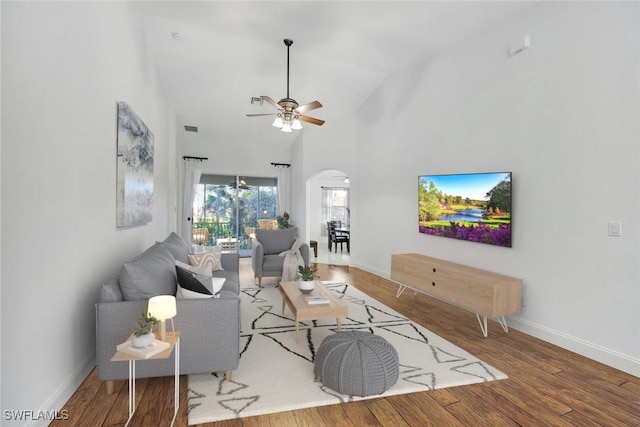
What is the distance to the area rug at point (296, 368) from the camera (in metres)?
1.99

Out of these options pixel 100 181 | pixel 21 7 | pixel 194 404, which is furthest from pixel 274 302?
pixel 21 7

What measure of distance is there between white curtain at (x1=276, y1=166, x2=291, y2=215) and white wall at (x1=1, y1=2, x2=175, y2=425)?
A: 5.62m

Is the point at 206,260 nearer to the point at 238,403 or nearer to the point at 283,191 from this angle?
the point at 238,403

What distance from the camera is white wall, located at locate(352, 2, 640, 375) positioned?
249cm

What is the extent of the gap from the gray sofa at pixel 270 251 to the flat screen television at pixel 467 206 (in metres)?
2.00

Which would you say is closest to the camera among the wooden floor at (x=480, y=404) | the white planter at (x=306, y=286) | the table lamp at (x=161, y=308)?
the table lamp at (x=161, y=308)

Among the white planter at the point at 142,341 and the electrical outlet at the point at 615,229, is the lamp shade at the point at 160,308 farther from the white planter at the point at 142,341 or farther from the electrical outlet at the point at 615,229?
the electrical outlet at the point at 615,229

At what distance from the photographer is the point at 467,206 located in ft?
12.6

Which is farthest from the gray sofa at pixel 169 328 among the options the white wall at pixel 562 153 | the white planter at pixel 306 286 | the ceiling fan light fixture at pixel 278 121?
the white wall at pixel 562 153

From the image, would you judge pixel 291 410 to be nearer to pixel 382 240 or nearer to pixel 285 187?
pixel 382 240

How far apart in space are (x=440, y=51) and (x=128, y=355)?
16.0 feet

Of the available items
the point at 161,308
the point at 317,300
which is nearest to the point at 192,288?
the point at 161,308

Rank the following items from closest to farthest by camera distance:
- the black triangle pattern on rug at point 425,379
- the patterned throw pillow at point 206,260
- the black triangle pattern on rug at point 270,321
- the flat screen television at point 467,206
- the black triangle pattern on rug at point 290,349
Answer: the black triangle pattern on rug at point 425,379, the black triangle pattern on rug at point 290,349, the black triangle pattern on rug at point 270,321, the flat screen television at point 467,206, the patterned throw pillow at point 206,260

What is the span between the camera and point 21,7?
62.8 inches
